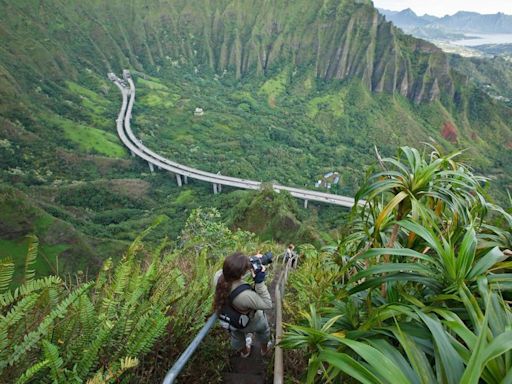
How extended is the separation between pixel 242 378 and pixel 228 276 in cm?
93

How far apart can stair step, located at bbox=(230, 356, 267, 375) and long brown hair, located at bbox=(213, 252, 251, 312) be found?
2.15 ft

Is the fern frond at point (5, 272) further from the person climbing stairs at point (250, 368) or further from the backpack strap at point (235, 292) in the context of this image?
the person climbing stairs at point (250, 368)

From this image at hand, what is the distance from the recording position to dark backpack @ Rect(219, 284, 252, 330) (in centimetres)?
303

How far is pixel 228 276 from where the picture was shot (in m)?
3.03

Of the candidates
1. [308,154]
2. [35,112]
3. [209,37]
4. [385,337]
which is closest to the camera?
[385,337]

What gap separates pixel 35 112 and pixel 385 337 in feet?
267

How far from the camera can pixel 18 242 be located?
28.3 m

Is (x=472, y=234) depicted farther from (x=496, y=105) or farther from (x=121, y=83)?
(x=496, y=105)

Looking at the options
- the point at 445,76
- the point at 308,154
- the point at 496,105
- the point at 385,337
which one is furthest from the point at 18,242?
the point at 496,105

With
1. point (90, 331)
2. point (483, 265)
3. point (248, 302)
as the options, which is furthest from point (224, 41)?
point (483, 265)

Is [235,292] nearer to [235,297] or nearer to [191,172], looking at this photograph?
[235,297]

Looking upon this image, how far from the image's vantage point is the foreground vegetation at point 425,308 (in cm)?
130

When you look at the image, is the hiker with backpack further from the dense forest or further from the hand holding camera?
the dense forest

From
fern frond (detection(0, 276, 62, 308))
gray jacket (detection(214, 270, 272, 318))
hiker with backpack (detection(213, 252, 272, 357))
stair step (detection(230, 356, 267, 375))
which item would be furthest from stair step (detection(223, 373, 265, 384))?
fern frond (detection(0, 276, 62, 308))
